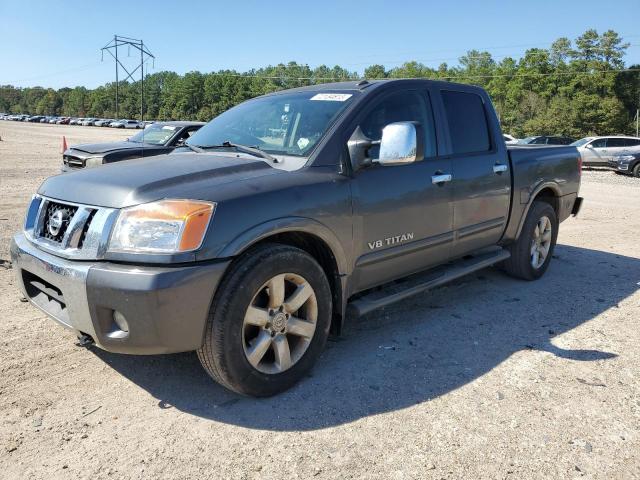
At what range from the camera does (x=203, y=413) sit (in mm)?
2855

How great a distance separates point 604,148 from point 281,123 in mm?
22362

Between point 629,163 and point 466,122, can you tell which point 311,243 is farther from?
point 629,163

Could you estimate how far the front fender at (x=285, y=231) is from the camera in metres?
2.70

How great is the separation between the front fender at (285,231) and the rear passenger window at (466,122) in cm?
158

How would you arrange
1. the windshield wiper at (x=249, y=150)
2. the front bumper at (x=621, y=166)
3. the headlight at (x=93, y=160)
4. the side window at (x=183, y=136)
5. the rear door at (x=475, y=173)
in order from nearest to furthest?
1. the windshield wiper at (x=249, y=150)
2. the rear door at (x=475, y=173)
3. the headlight at (x=93, y=160)
4. the side window at (x=183, y=136)
5. the front bumper at (x=621, y=166)

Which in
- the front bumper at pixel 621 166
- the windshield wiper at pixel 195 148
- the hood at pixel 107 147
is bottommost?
the front bumper at pixel 621 166

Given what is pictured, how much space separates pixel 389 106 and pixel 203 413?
2407mm

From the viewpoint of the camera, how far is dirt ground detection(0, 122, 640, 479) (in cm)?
246

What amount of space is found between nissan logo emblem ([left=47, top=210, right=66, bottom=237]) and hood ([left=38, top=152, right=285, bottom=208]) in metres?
0.09

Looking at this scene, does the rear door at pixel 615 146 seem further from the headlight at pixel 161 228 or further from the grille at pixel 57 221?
the grille at pixel 57 221

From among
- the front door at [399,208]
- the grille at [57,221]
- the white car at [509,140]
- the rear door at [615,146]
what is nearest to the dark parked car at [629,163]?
the rear door at [615,146]

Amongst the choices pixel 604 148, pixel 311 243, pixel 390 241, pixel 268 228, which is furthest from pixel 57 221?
pixel 604 148

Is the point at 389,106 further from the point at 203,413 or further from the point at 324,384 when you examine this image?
the point at 203,413

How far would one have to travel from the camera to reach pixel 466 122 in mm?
4516
